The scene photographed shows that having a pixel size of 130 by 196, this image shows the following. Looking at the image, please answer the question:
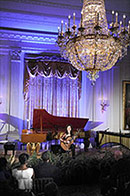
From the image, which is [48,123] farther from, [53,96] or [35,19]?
[35,19]

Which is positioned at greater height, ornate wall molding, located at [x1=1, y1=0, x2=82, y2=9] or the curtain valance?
ornate wall molding, located at [x1=1, y1=0, x2=82, y2=9]

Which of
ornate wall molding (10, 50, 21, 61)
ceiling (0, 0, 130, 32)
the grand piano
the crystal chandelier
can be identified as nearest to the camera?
the crystal chandelier

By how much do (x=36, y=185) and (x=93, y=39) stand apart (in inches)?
136

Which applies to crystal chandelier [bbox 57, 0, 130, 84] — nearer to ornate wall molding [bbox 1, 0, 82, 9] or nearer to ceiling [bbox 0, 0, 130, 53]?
ceiling [bbox 0, 0, 130, 53]

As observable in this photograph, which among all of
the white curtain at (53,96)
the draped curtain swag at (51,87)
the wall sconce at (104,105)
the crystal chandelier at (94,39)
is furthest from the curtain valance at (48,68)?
the crystal chandelier at (94,39)

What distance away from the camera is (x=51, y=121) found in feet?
28.4

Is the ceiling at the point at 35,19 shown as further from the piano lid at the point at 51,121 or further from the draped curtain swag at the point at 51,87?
the piano lid at the point at 51,121

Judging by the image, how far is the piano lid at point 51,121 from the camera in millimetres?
8250

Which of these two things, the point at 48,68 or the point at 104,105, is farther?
the point at 104,105

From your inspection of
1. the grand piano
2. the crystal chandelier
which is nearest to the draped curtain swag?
the grand piano

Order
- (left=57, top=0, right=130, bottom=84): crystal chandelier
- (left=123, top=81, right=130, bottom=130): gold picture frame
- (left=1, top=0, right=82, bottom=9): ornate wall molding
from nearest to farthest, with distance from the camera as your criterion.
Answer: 1. (left=57, top=0, right=130, bottom=84): crystal chandelier
2. (left=1, top=0, right=82, bottom=9): ornate wall molding
3. (left=123, top=81, right=130, bottom=130): gold picture frame

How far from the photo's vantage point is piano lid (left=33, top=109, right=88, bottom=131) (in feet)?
27.1

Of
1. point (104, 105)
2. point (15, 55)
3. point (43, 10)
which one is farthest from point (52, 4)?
point (104, 105)

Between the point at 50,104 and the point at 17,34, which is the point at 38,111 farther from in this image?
the point at 17,34
